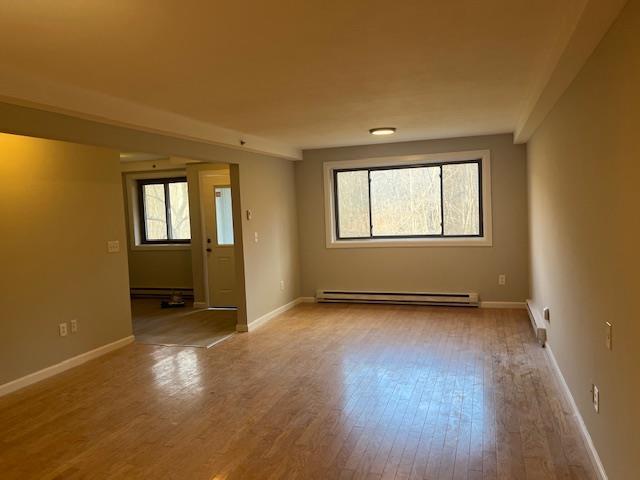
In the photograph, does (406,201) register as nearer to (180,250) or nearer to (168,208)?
(180,250)

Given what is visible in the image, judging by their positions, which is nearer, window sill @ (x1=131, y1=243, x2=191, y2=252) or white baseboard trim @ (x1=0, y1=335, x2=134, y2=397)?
white baseboard trim @ (x1=0, y1=335, x2=134, y2=397)

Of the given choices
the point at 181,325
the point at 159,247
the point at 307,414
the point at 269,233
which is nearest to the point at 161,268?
the point at 159,247

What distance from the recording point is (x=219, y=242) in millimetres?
7172

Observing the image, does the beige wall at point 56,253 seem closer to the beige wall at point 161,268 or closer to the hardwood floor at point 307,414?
the hardwood floor at point 307,414

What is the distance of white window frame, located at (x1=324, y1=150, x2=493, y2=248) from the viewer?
20.3ft

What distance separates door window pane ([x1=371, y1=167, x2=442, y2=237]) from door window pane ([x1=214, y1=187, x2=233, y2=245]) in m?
2.16

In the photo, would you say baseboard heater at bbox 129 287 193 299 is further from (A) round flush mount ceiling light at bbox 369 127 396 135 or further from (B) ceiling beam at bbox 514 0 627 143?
(B) ceiling beam at bbox 514 0 627 143

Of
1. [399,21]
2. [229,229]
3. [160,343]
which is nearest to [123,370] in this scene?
[160,343]

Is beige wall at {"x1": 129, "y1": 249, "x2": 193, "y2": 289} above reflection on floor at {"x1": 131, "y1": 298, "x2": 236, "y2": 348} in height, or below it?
above

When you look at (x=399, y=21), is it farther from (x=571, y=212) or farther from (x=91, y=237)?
(x=91, y=237)

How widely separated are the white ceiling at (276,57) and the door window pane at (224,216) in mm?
2608

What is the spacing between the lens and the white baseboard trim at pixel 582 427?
2.36 metres

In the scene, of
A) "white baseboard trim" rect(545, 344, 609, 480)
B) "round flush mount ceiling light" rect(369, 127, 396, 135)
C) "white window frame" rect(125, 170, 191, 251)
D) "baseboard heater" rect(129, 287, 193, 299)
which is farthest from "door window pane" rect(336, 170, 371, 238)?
"white baseboard trim" rect(545, 344, 609, 480)

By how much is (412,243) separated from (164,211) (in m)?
4.35
